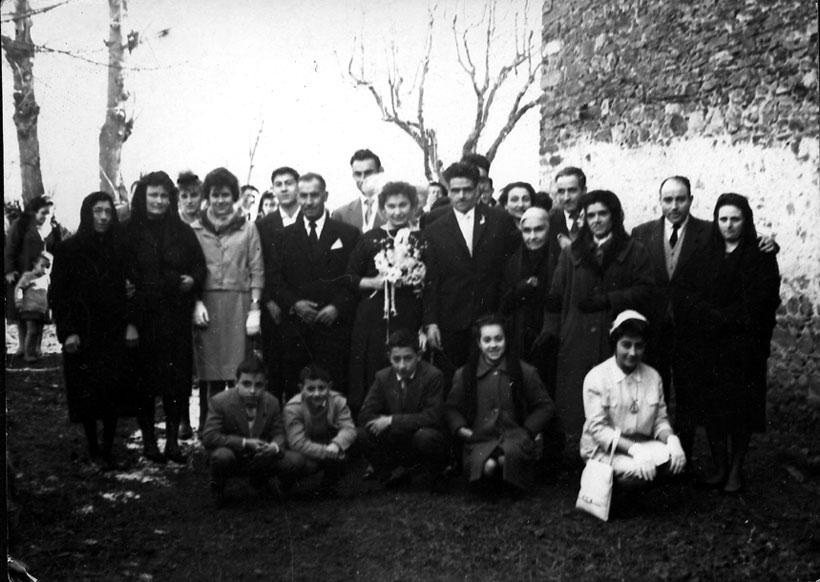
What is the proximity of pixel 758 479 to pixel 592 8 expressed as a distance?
2467 millimetres

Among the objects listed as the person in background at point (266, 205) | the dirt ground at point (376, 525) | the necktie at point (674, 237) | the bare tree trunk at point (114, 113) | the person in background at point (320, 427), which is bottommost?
the dirt ground at point (376, 525)

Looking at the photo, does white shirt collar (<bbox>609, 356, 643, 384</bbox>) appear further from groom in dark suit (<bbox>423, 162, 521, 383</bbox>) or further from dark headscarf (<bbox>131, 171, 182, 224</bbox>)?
dark headscarf (<bbox>131, 171, 182, 224</bbox>)

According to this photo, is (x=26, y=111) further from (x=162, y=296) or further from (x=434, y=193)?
(x=434, y=193)

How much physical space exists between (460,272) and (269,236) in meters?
0.94

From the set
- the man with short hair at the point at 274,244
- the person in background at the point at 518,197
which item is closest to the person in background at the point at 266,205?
the man with short hair at the point at 274,244

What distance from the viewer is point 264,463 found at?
379 centimetres

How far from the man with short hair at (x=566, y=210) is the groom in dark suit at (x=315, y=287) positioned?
951 mm

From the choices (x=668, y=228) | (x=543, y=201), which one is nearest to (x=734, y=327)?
(x=668, y=228)

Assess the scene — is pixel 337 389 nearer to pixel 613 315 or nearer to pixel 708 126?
pixel 613 315

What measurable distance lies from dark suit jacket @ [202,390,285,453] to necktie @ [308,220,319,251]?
78cm

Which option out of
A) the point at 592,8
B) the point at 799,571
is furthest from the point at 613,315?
the point at 592,8

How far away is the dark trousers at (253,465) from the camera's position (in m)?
3.76

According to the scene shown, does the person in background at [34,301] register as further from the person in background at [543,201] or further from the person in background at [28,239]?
the person in background at [543,201]

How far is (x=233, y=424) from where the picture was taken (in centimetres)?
382
